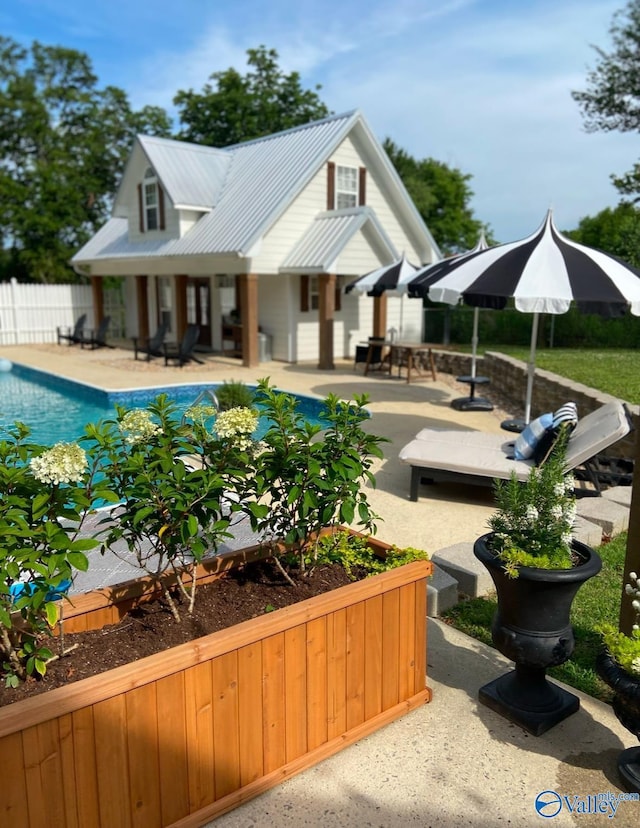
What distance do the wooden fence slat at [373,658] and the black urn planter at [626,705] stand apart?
0.93 meters

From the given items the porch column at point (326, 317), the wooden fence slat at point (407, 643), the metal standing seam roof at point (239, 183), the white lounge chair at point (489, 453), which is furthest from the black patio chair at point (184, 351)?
the wooden fence slat at point (407, 643)

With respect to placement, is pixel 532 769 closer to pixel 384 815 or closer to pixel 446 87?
pixel 384 815

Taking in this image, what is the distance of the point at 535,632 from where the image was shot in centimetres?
300

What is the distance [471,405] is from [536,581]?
348 inches

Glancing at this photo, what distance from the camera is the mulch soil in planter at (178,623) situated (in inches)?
101

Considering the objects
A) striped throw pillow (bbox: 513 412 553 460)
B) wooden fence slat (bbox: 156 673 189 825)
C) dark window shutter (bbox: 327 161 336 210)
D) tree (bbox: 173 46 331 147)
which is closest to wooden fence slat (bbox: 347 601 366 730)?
wooden fence slat (bbox: 156 673 189 825)

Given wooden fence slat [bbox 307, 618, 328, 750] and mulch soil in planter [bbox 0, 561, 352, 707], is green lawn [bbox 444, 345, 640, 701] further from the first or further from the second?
wooden fence slat [bbox 307, 618, 328, 750]

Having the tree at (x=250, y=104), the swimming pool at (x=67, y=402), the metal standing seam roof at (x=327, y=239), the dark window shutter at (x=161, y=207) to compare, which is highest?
Answer: the tree at (x=250, y=104)

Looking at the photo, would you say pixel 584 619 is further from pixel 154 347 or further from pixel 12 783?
pixel 154 347

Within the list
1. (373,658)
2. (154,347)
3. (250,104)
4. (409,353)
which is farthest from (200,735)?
(250,104)

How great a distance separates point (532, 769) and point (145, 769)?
1630mm

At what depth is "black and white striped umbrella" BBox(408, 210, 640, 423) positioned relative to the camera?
21.8 ft

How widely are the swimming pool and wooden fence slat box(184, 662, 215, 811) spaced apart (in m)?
8.06

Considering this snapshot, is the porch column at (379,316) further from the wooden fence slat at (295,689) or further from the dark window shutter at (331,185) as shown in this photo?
the wooden fence slat at (295,689)
